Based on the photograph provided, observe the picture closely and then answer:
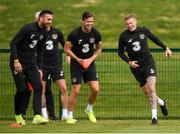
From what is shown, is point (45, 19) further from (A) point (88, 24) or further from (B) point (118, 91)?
(B) point (118, 91)

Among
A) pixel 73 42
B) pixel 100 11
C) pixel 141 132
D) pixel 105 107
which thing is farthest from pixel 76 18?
pixel 141 132

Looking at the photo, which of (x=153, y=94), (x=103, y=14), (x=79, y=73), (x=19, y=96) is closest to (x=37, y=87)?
(x=19, y=96)

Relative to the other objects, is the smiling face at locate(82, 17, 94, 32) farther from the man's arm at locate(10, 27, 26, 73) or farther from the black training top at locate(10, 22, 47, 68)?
the man's arm at locate(10, 27, 26, 73)

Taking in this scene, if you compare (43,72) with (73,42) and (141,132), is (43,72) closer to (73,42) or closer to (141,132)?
(73,42)

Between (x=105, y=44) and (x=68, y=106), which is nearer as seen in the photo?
(x=68, y=106)

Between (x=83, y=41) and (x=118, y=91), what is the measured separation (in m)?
2.95

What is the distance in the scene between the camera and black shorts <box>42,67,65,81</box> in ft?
57.0

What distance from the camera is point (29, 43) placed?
610 inches

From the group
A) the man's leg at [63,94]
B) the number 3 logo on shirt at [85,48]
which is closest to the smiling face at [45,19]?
the number 3 logo on shirt at [85,48]

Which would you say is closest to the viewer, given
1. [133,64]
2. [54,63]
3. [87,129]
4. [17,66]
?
[17,66]

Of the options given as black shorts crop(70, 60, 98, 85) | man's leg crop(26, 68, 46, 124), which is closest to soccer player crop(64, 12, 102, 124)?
black shorts crop(70, 60, 98, 85)

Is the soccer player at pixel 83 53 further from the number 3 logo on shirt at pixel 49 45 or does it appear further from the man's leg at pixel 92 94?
the number 3 logo on shirt at pixel 49 45

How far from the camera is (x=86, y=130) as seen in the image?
48.9 feet

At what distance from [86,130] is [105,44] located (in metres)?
19.9
